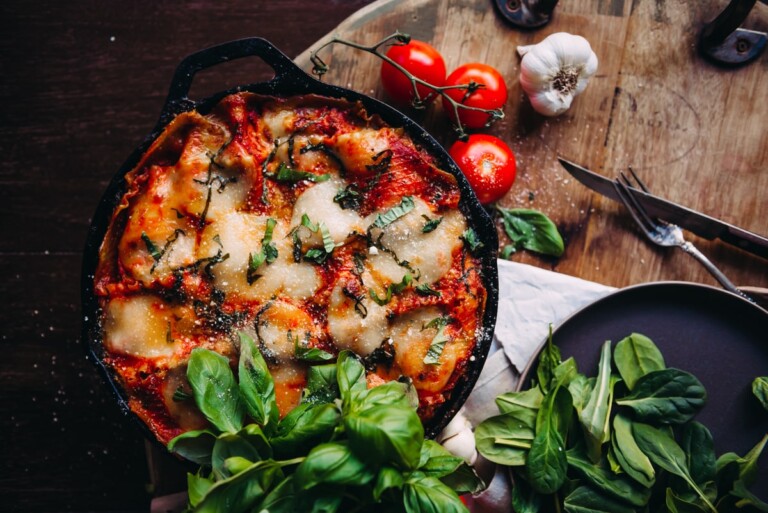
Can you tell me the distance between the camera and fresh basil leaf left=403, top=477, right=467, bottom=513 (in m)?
1.19

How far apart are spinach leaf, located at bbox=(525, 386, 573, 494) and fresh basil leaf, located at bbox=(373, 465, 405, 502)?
499 mm

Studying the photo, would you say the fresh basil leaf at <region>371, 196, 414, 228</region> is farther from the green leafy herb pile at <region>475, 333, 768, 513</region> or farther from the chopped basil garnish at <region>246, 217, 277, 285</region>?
the green leafy herb pile at <region>475, 333, 768, 513</region>

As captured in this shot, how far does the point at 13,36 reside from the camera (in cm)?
222

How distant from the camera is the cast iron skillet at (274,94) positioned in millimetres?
1495

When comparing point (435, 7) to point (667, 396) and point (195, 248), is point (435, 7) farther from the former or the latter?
point (667, 396)

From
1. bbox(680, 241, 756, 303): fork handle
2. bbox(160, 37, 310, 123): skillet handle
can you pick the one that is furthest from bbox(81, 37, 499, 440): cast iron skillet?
Result: bbox(680, 241, 756, 303): fork handle

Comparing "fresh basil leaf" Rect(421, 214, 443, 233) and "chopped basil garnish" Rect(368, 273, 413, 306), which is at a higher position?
"fresh basil leaf" Rect(421, 214, 443, 233)

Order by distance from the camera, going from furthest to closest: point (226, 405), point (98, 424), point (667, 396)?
point (98, 424), point (667, 396), point (226, 405)

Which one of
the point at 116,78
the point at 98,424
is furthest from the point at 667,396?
the point at 116,78

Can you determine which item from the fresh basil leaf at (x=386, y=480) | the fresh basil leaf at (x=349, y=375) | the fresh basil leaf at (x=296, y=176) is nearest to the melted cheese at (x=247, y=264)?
the fresh basil leaf at (x=296, y=176)

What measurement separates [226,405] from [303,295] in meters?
0.29

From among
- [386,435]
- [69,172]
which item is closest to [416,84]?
[386,435]

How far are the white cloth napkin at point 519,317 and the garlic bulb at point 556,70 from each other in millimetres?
452

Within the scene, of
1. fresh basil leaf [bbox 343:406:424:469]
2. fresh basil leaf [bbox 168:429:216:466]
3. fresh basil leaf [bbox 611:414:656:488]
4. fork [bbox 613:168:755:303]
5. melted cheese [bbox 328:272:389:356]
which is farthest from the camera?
fork [bbox 613:168:755:303]
